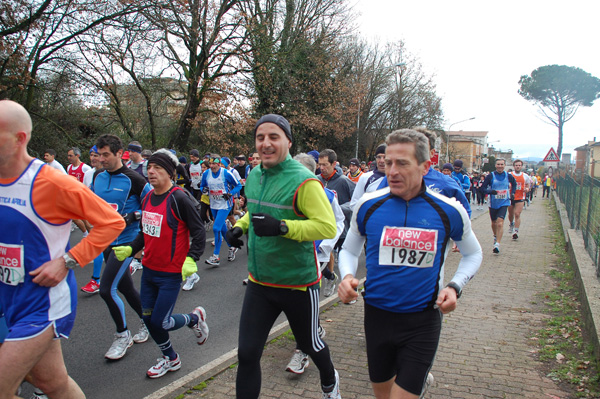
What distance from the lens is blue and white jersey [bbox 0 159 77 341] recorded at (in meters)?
2.46

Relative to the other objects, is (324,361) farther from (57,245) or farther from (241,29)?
(241,29)

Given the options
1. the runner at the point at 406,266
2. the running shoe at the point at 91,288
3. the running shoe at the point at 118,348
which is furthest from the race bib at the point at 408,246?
the running shoe at the point at 91,288

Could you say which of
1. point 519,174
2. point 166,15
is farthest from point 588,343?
point 166,15

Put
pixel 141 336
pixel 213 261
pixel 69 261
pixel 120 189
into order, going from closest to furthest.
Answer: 1. pixel 69 261
2. pixel 141 336
3. pixel 120 189
4. pixel 213 261

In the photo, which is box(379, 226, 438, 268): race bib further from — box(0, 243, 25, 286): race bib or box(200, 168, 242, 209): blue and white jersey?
box(200, 168, 242, 209): blue and white jersey

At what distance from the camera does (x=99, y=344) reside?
4.79 metres

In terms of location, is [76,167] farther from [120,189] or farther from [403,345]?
[403,345]

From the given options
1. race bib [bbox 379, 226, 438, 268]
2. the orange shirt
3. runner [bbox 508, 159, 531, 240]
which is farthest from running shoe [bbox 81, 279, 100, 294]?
runner [bbox 508, 159, 531, 240]

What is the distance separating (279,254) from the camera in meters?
2.98

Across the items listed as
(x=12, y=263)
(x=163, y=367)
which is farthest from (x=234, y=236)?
(x=163, y=367)

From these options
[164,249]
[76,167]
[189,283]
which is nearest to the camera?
[164,249]

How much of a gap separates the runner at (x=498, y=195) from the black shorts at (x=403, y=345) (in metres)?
8.86

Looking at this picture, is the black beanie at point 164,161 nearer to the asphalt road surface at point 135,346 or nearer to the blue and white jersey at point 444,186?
the asphalt road surface at point 135,346

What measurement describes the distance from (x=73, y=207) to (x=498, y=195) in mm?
10178
